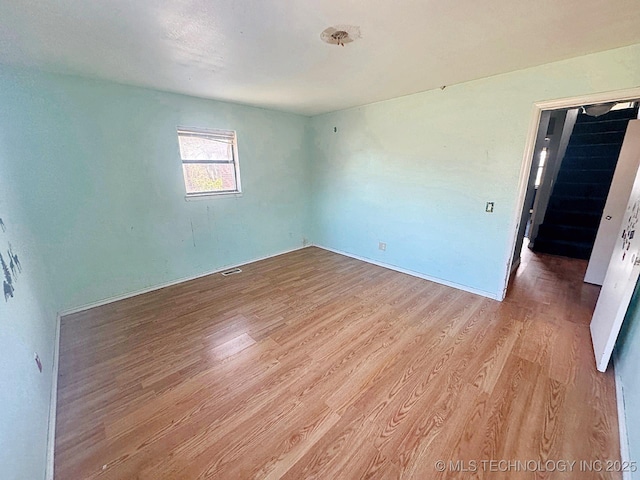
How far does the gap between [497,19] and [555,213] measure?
4718 mm

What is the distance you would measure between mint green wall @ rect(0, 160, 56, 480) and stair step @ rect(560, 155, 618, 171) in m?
7.49

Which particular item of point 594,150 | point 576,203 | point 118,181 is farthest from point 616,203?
point 118,181

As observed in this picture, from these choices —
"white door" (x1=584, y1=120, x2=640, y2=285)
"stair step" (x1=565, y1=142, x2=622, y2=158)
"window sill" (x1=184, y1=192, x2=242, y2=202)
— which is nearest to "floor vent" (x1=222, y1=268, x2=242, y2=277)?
"window sill" (x1=184, y1=192, x2=242, y2=202)

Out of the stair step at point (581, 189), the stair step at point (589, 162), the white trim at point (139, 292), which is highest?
the stair step at point (589, 162)

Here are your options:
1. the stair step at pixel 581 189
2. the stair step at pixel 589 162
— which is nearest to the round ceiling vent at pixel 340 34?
the stair step at pixel 581 189

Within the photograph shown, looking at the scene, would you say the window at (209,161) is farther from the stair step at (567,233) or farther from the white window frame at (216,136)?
the stair step at (567,233)

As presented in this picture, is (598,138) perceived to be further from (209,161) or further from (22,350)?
(22,350)

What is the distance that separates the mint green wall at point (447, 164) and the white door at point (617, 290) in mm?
764

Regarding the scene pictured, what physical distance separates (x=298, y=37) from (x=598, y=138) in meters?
6.12

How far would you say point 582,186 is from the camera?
4676 mm

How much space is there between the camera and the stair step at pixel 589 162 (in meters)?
4.52

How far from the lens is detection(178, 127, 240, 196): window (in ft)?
10.9

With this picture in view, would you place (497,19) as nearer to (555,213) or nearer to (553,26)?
(553,26)

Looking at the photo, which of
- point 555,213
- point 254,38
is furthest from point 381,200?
point 555,213
